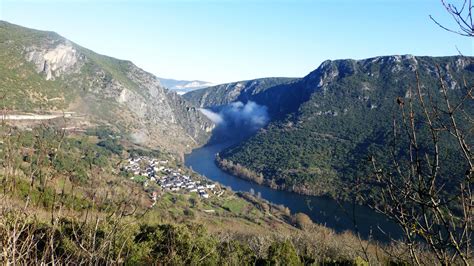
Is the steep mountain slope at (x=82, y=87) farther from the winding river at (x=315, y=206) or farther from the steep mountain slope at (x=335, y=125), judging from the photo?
the steep mountain slope at (x=335, y=125)

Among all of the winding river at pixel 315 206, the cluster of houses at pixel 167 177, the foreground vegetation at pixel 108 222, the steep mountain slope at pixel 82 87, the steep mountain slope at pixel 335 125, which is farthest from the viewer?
the steep mountain slope at pixel 335 125

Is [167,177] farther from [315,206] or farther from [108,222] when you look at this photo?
[108,222]

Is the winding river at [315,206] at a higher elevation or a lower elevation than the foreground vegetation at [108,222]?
lower

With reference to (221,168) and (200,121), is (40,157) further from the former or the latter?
(200,121)

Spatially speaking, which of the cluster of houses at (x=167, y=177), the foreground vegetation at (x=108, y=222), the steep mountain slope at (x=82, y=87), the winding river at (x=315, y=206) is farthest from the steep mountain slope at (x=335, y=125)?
the steep mountain slope at (x=82, y=87)

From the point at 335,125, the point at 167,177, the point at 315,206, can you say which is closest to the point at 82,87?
the point at 167,177

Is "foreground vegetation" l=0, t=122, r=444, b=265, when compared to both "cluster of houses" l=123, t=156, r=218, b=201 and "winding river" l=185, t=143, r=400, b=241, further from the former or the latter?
"winding river" l=185, t=143, r=400, b=241
